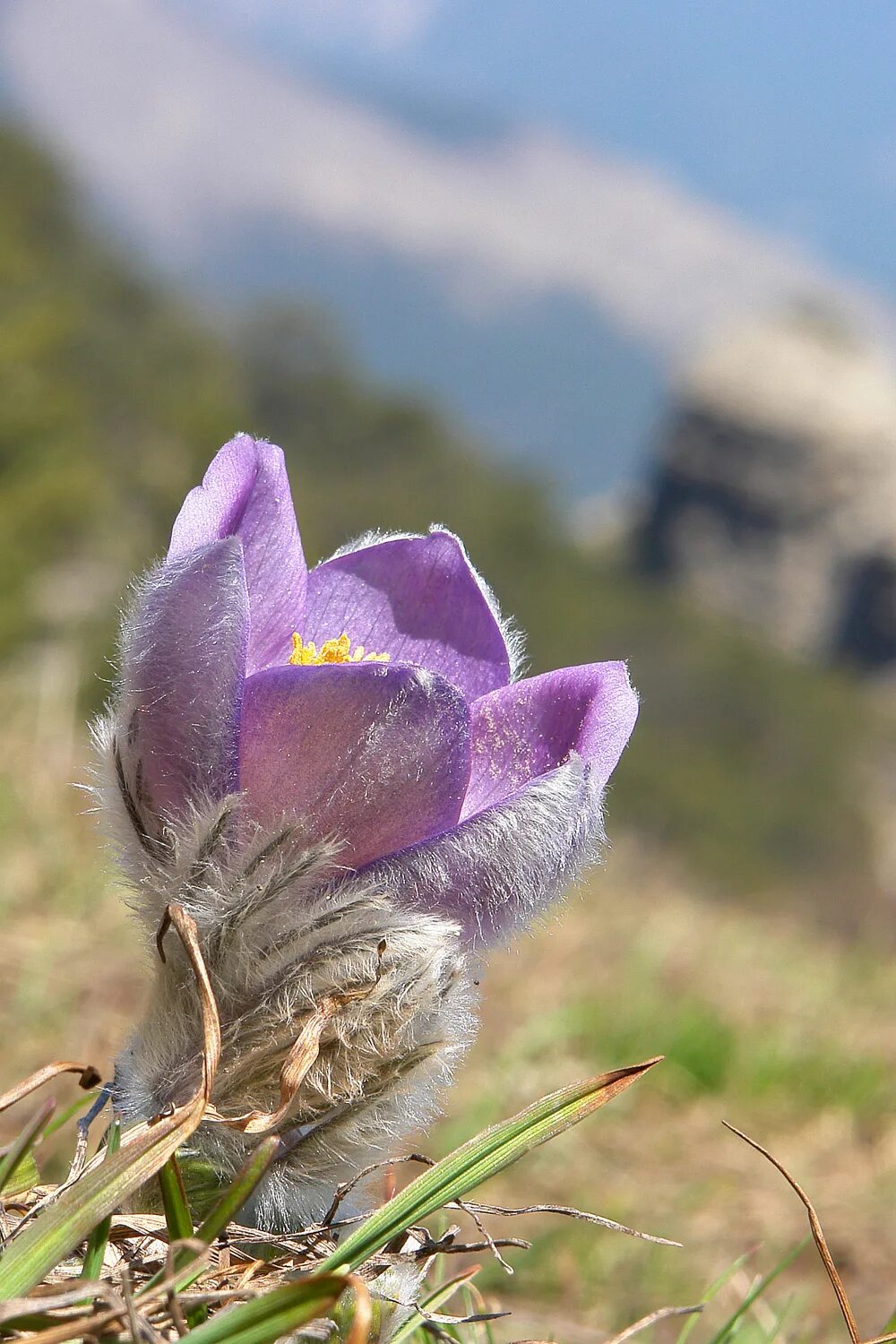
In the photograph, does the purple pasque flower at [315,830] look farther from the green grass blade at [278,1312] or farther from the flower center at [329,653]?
the green grass blade at [278,1312]

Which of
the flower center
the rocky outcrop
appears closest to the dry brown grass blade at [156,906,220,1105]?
the flower center

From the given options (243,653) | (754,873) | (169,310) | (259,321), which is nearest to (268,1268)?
(243,653)

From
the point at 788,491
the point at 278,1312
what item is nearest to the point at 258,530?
the point at 278,1312

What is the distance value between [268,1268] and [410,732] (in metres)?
0.51

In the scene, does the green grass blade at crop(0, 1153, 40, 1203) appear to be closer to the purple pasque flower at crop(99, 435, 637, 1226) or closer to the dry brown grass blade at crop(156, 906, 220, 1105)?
the purple pasque flower at crop(99, 435, 637, 1226)

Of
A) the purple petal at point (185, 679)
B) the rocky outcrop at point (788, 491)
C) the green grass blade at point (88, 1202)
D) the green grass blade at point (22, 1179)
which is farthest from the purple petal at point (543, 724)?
the rocky outcrop at point (788, 491)

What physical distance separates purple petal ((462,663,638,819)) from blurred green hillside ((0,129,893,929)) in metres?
12.1

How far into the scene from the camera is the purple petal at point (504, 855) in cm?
101

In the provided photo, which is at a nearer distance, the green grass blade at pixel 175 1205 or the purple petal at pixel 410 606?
the green grass blade at pixel 175 1205

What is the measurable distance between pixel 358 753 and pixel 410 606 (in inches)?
12.8

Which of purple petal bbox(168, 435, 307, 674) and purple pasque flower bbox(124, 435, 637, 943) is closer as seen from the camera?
purple pasque flower bbox(124, 435, 637, 943)

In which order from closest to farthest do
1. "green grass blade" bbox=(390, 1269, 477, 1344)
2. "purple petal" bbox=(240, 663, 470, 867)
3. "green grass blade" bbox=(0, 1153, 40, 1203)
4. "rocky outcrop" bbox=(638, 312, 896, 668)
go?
1. "purple petal" bbox=(240, 663, 470, 867)
2. "green grass blade" bbox=(390, 1269, 477, 1344)
3. "green grass blade" bbox=(0, 1153, 40, 1203)
4. "rocky outcrop" bbox=(638, 312, 896, 668)

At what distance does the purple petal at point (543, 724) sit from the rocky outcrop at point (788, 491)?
6262 centimetres

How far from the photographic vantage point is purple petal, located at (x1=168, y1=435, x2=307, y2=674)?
3.67ft
